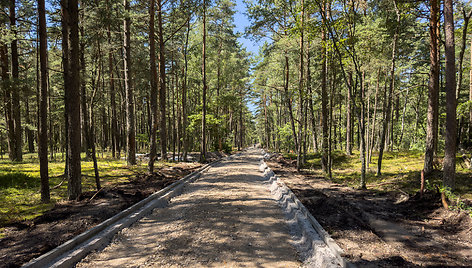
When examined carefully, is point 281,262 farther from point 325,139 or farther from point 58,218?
point 325,139

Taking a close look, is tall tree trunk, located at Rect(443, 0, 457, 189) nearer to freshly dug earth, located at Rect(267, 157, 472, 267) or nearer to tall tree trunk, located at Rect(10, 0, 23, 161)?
freshly dug earth, located at Rect(267, 157, 472, 267)

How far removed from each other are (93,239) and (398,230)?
19.5 ft

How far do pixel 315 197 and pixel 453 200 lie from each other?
10.6ft

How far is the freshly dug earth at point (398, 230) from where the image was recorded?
3.31m

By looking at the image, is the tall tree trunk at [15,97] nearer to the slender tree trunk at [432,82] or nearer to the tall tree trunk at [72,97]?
the tall tree trunk at [72,97]

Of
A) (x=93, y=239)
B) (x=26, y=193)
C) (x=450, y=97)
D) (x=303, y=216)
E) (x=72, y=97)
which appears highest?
(x=72, y=97)

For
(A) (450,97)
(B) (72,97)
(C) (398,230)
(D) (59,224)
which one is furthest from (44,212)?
(A) (450,97)

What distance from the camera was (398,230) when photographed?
4645 mm

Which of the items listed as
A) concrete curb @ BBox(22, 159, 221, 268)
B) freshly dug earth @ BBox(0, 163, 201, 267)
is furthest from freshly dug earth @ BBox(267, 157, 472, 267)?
freshly dug earth @ BBox(0, 163, 201, 267)

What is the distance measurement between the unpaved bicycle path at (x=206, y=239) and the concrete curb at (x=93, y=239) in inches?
5.6

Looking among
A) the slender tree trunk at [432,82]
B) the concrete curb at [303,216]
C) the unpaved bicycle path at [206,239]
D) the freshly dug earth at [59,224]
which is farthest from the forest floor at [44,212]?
the slender tree trunk at [432,82]

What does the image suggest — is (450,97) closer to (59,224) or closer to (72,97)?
(59,224)

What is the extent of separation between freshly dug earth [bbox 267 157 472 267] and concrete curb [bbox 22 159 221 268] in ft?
13.5

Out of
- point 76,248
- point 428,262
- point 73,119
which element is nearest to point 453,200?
point 428,262
